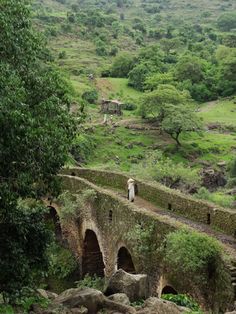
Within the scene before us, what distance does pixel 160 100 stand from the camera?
6881 centimetres

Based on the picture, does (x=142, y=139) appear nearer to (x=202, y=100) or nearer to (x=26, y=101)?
(x=202, y=100)

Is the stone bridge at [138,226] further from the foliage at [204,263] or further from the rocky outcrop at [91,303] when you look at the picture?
the rocky outcrop at [91,303]

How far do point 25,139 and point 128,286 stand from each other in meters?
6.12

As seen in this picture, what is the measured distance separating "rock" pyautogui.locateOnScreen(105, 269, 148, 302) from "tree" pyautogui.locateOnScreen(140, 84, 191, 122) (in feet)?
172

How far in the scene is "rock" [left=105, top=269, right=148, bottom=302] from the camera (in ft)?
53.7

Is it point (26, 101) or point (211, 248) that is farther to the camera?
point (211, 248)

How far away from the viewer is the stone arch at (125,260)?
72.1ft

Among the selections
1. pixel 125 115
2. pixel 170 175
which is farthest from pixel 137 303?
pixel 125 115

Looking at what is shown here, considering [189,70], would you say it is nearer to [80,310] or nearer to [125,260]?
[125,260]

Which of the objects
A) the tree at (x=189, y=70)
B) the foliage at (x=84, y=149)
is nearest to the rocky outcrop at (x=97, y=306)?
the foliage at (x=84, y=149)

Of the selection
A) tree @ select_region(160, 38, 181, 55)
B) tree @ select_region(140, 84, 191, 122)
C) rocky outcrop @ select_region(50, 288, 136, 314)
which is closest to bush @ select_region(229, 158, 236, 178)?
tree @ select_region(140, 84, 191, 122)

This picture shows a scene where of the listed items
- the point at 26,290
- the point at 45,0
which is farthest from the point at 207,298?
the point at 45,0

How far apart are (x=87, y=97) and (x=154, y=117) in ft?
37.1

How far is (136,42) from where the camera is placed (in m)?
124
